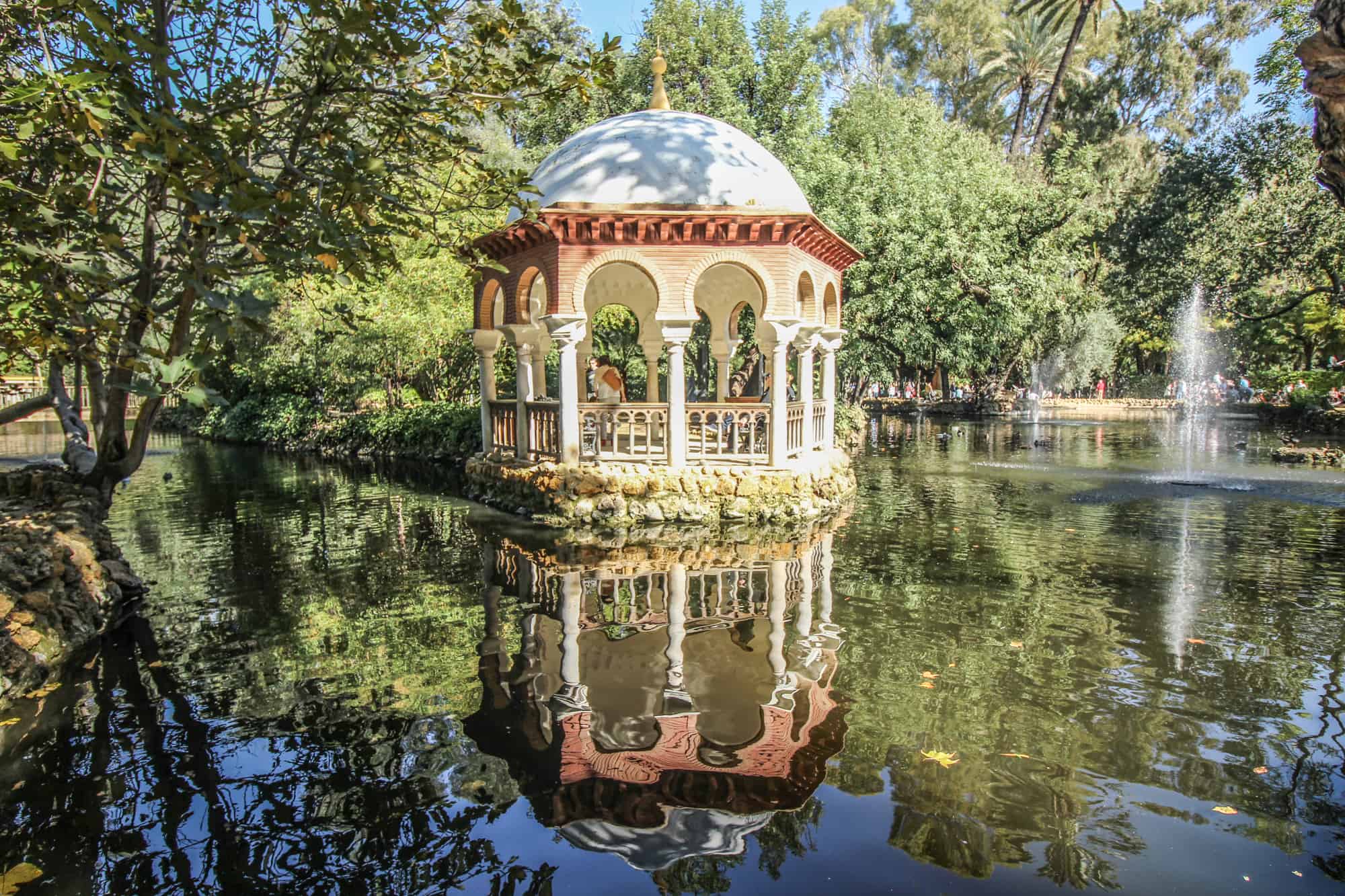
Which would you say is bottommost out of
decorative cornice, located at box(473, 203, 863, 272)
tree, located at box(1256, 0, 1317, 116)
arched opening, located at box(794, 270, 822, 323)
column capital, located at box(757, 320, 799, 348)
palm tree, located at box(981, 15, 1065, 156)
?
column capital, located at box(757, 320, 799, 348)

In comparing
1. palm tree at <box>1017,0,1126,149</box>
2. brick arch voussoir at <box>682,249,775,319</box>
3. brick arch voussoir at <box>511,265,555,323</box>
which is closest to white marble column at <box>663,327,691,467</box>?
brick arch voussoir at <box>682,249,775,319</box>

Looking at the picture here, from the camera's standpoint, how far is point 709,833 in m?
4.38

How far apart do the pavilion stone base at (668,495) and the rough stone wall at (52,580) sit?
5.60 metres

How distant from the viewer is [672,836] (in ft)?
14.3

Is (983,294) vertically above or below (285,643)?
above

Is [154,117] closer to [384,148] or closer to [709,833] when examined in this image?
[384,148]

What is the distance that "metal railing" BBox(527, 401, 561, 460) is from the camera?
13.8 metres

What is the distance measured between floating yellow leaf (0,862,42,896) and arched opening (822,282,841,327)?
14073 mm

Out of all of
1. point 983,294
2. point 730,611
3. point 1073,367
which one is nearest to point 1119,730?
point 730,611

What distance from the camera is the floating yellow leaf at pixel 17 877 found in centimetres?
388

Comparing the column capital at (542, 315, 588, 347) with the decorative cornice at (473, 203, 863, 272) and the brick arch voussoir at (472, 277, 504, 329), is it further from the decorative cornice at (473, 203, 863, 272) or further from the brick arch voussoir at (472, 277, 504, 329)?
the brick arch voussoir at (472, 277, 504, 329)

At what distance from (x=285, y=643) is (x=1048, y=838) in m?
5.98

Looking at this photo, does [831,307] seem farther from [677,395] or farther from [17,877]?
[17,877]

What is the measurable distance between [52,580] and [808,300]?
1136 centimetres
